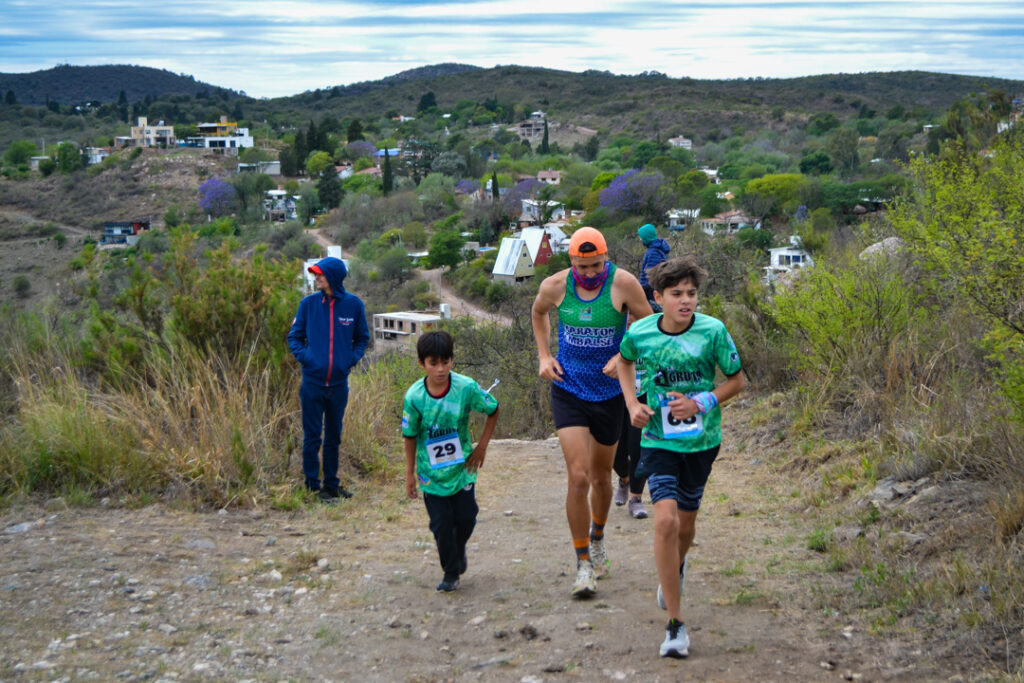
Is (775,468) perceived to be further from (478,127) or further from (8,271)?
(478,127)

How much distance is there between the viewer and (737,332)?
1052cm

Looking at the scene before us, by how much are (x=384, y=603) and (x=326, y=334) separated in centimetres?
230

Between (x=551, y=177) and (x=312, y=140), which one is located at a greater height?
(x=312, y=140)

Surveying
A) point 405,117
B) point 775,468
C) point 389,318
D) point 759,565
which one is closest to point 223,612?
point 759,565

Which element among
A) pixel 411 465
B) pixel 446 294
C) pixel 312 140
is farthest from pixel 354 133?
pixel 411 465

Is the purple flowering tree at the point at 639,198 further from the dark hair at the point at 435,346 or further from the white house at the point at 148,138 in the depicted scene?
the white house at the point at 148,138

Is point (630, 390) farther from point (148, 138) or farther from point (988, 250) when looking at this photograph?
point (148, 138)

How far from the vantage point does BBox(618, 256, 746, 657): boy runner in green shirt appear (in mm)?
4184

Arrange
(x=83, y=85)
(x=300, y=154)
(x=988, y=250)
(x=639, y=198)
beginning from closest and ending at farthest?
(x=988, y=250) → (x=639, y=198) → (x=300, y=154) → (x=83, y=85)

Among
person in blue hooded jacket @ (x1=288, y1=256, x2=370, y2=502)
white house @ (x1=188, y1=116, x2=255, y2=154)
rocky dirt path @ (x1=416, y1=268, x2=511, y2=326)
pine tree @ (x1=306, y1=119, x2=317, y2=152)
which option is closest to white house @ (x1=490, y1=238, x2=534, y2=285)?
rocky dirt path @ (x1=416, y1=268, x2=511, y2=326)

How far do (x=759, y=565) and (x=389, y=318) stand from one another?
23.8 meters

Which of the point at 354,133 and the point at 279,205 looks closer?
the point at 279,205

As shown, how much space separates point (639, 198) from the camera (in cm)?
4456

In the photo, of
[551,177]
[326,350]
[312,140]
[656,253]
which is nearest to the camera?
[326,350]
